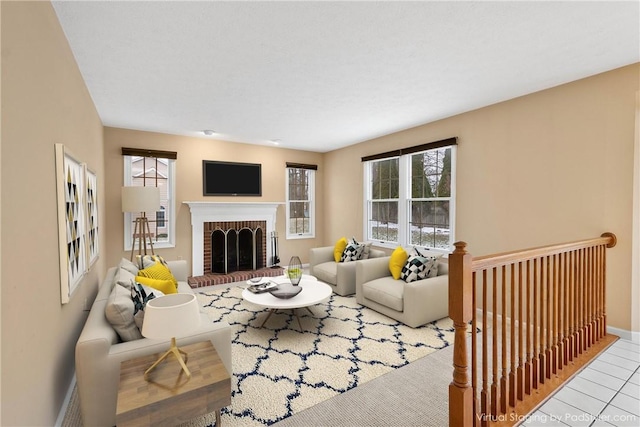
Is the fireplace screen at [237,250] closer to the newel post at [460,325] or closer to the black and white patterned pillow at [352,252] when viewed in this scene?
the black and white patterned pillow at [352,252]

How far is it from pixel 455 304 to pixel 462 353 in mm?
254

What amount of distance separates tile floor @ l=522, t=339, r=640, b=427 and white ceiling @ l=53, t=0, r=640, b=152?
2556 millimetres

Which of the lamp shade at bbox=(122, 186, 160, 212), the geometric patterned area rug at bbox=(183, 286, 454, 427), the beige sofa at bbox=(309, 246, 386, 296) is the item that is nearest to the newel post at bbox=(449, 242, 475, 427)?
the geometric patterned area rug at bbox=(183, 286, 454, 427)

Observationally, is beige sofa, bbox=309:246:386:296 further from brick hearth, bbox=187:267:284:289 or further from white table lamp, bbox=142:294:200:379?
white table lamp, bbox=142:294:200:379

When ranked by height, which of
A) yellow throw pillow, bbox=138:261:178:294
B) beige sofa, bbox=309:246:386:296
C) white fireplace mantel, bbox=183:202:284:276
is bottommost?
beige sofa, bbox=309:246:386:296

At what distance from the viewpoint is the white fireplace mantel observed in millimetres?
5250

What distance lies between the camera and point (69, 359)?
2162 millimetres

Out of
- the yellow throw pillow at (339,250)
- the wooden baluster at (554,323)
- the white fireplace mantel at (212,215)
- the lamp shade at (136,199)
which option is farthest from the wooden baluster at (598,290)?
the lamp shade at (136,199)

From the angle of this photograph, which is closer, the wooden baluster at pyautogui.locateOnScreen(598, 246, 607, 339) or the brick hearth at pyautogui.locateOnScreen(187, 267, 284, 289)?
the wooden baluster at pyautogui.locateOnScreen(598, 246, 607, 339)

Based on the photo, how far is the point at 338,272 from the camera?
449 cm

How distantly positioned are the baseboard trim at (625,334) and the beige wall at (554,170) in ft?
0.15

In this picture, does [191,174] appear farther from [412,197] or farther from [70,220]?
[412,197]

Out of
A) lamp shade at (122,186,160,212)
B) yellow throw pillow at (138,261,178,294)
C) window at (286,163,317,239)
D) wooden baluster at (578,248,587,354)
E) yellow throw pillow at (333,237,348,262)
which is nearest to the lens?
wooden baluster at (578,248,587,354)

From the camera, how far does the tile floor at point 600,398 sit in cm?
183
